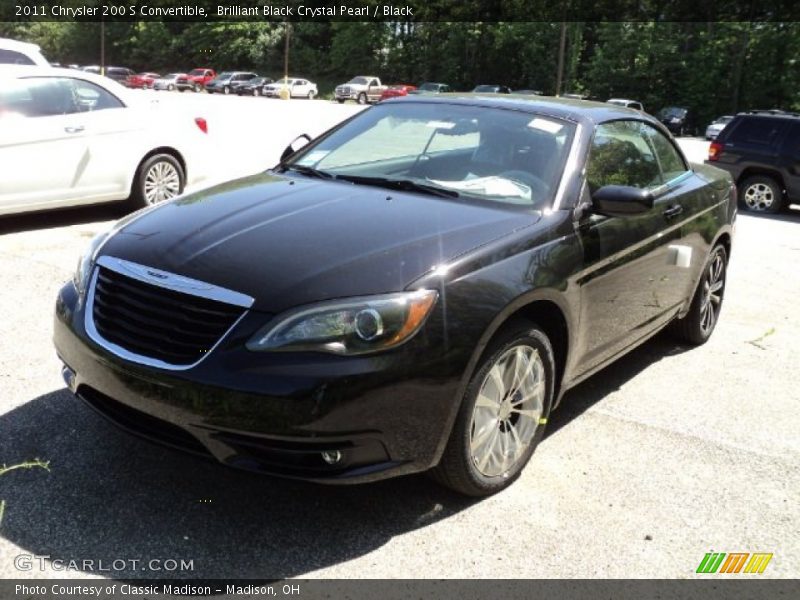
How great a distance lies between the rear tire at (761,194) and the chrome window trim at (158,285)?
12.2 metres

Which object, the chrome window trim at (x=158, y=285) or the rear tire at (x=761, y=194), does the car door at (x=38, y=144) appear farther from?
the rear tire at (x=761, y=194)

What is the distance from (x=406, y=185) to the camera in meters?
3.84

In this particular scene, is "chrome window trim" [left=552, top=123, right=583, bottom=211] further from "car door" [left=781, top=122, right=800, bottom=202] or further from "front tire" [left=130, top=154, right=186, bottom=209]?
"car door" [left=781, top=122, right=800, bottom=202]

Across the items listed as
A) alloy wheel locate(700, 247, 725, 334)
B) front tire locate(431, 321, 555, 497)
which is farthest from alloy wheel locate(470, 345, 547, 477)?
alloy wheel locate(700, 247, 725, 334)

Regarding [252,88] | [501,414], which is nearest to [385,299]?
[501,414]

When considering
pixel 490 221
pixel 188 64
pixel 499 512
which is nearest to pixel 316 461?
pixel 499 512

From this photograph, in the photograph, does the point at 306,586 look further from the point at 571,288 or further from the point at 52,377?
the point at 52,377

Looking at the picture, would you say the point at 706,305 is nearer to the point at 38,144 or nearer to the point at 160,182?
the point at 160,182

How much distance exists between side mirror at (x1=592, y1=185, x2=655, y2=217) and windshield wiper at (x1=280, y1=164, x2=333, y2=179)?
1324 millimetres

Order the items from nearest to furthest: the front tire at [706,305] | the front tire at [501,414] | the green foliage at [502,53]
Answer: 1. the front tire at [501,414]
2. the front tire at [706,305]
3. the green foliage at [502,53]

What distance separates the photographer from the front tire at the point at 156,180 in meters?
8.55

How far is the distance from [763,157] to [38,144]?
10.7 m

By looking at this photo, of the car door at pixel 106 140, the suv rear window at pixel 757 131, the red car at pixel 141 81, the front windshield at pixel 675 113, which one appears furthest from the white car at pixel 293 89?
the car door at pixel 106 140

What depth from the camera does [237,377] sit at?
270 centimetres
